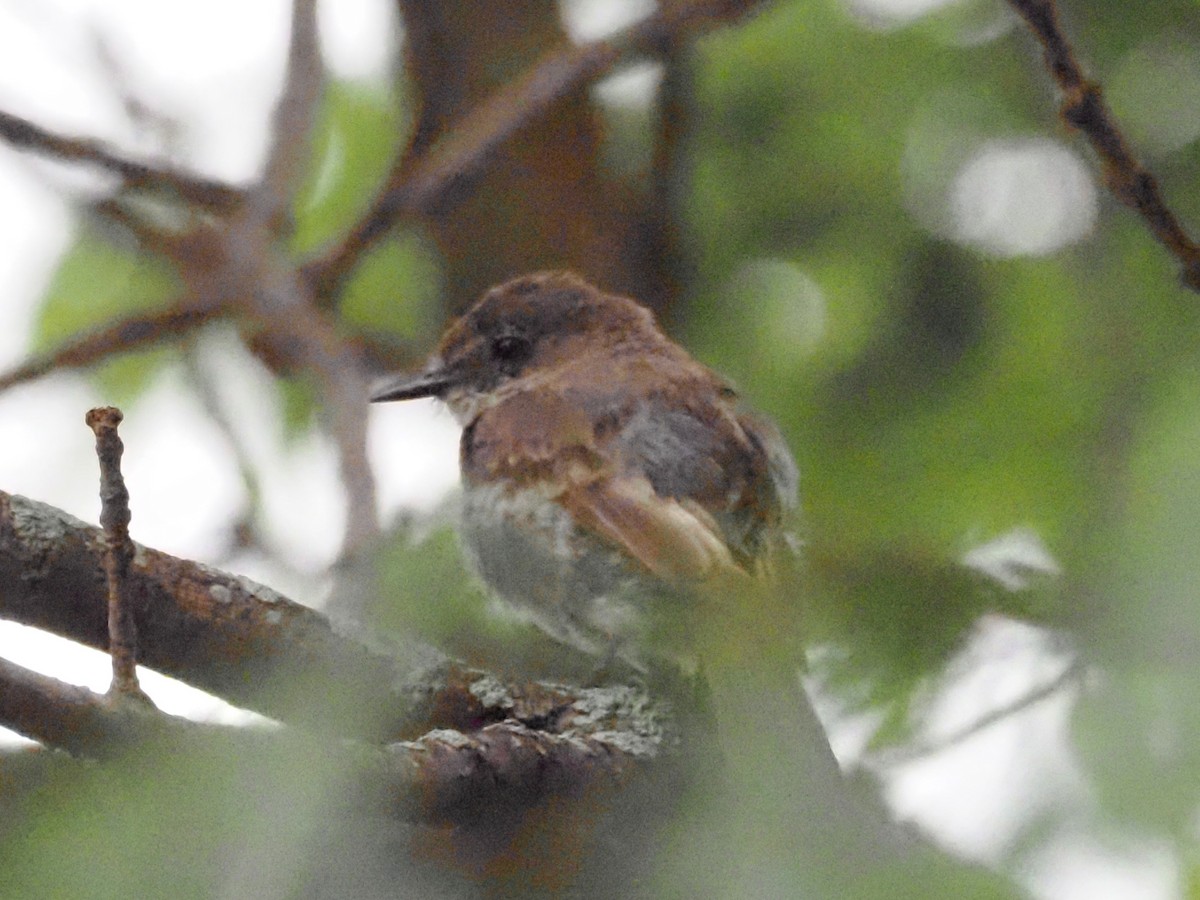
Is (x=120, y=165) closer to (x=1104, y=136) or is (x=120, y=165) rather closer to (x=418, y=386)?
(x=418, y=386)

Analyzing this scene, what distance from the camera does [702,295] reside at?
15.4ft

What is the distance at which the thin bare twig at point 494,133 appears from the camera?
168 inches

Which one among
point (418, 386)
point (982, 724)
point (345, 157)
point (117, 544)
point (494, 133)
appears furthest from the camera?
point (345, 157)

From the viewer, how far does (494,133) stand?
442 centimetres

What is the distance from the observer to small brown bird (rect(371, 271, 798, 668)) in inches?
140

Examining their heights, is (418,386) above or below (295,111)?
below

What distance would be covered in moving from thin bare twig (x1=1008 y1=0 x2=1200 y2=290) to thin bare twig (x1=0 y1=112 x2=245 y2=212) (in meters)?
2.18

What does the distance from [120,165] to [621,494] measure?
4.60 feet

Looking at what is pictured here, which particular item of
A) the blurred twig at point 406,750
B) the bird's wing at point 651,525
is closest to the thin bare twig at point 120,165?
the bird's wing at point 651,525

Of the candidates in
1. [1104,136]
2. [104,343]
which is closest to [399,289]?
[104,343]

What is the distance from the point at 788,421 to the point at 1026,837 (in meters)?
2.34

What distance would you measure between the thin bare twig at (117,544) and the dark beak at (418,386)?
2.61 metres

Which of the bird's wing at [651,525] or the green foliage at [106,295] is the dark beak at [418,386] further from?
the bird's wing at [651,525]

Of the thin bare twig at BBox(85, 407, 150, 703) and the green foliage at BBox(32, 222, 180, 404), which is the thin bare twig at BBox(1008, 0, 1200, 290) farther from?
the green foliage at BBox(32, 222, 180, 404)
